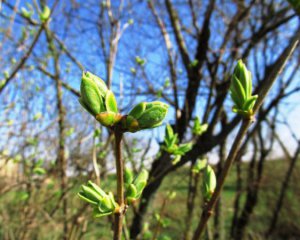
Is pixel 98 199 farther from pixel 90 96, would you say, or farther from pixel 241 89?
pixel 241 89

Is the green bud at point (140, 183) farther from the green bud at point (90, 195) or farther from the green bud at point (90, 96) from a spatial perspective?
the green bud at point (90, 96)

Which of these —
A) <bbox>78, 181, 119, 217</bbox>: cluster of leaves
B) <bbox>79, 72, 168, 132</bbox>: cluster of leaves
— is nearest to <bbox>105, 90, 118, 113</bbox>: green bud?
<bbox>79, 72, 168, 132</bbox>: cluster of leaves

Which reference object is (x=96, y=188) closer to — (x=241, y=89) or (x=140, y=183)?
(x=140, y=183)

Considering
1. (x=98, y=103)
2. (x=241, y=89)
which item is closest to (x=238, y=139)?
(x=241, y=89)

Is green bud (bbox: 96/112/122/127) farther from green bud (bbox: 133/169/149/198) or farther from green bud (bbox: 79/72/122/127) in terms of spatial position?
green bud (bbox: 133/169/149/198)

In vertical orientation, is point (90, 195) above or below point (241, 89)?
below

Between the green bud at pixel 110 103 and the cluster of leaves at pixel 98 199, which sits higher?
the green bud at pixel 110 103

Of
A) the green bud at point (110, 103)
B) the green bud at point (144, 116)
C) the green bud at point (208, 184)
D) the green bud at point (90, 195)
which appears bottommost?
the green bud at point (208, 184)

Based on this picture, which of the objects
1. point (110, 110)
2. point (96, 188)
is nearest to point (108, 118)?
point (110, 110)

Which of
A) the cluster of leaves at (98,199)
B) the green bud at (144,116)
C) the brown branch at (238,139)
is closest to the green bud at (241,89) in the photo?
the brown branch at (238,139)

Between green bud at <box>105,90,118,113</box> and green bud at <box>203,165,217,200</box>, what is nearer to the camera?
green bud at <box>105,90,118,113</box>

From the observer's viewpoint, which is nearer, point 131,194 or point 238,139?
point 238,139

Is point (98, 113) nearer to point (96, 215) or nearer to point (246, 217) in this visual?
point (96, 215)
